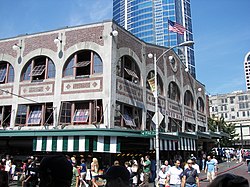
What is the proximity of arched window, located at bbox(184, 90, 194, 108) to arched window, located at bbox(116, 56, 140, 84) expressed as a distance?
12222 millimetres

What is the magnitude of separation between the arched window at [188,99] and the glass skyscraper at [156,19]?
74.8 meters

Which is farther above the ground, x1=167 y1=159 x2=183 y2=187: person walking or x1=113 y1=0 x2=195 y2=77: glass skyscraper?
x1=113 y1=0 x2=195 y2=77: glass skyscraper

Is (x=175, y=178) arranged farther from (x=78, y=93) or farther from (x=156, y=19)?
(x=156, y=19)

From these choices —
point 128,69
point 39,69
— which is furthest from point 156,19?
point 39,69

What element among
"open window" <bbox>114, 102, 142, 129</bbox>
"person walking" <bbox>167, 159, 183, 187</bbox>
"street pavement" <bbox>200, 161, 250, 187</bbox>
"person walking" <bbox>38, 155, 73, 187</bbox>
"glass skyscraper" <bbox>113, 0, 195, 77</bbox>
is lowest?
"street pavement" <bbox>200, 161, 250, 187</bbox>

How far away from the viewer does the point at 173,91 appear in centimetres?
3155

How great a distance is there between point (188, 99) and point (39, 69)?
1950 cm

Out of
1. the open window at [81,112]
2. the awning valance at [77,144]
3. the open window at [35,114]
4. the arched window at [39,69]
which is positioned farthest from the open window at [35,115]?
the awning valance at [77,144]

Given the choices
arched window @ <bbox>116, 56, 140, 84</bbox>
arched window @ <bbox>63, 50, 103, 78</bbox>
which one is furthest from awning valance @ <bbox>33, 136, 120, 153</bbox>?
arched window @ <bbox>116, 56, 140, 84</bbox>

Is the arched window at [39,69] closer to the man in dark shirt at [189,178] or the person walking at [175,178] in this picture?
the person walking at [175,178]

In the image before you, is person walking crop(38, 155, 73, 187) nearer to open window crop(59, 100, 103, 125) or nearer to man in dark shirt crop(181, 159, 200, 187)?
man in dark shirt crop(181, 159, 200, 187)

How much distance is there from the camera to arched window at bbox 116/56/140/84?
72.8 ft

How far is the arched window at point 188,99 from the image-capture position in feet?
115

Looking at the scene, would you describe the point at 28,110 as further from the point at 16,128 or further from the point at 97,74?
the point at 97,74
